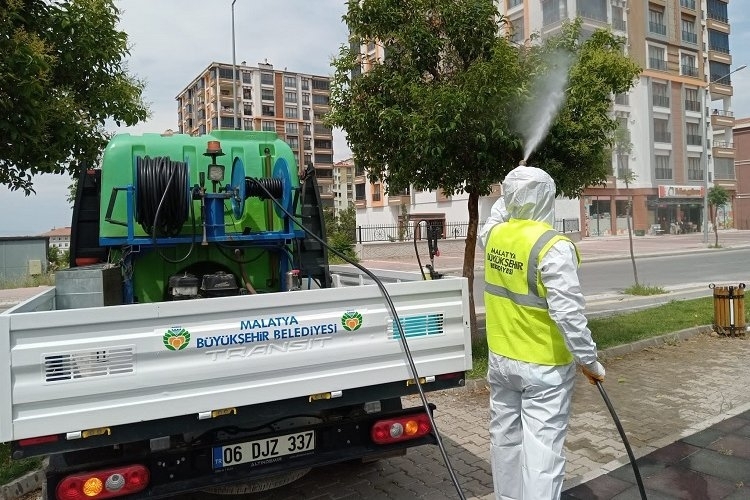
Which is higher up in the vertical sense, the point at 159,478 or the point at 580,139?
the point at 580,139

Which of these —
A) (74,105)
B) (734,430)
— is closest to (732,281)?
(734,430)

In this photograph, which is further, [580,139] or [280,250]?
[580,139]

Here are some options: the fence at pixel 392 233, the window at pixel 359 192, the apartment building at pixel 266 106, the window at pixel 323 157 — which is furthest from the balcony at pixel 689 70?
the window at pixel 323 157

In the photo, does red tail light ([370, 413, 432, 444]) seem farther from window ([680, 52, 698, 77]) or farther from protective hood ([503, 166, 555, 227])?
window ([680, 52, 698, 77])

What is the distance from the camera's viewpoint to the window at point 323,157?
328 feet

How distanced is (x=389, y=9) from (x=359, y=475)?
4799 mm

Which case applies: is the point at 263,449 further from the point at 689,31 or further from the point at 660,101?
the point at 689,31

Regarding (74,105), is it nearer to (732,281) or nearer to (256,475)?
(256,475)

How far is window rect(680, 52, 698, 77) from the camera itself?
52.2m

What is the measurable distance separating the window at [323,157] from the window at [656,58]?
197 feet

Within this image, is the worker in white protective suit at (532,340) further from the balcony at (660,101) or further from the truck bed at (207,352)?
the balcony at (660,101)

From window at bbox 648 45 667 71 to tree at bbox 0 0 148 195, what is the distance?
52546 millimetres

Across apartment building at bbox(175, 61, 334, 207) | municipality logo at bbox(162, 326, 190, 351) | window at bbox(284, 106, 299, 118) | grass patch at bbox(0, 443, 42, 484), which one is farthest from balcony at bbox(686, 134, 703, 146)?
window at bbox(284, 106, 299, 118)

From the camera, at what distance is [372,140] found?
6664 mm
